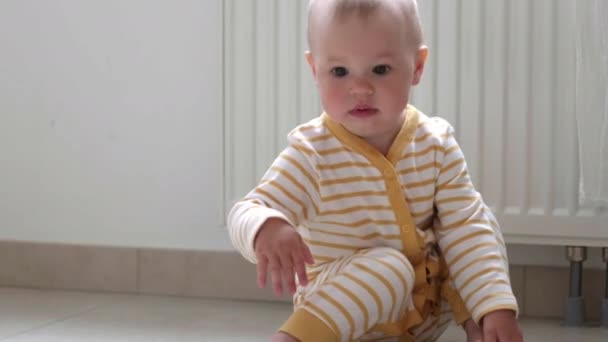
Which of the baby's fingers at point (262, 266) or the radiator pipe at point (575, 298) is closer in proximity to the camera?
the baby's fingers at point (262, 266)

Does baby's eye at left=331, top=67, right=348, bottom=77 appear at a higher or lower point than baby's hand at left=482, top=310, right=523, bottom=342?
higher

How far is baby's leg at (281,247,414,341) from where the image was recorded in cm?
110

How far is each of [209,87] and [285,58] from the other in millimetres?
224

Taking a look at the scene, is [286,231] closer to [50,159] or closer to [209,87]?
[209,87]

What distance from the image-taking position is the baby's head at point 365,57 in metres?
1.18

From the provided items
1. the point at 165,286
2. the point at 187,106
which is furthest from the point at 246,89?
the point at 165,286

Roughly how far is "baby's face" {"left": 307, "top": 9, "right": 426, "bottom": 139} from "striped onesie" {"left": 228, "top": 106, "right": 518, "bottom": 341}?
43mm

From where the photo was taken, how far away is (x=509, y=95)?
1.52 metres

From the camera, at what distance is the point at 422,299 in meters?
1.19

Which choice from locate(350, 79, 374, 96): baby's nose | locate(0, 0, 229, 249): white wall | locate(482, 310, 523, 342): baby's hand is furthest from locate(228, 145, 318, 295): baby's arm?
locate(0, 0, 229, 249): white wall

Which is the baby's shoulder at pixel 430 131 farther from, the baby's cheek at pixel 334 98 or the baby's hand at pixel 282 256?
the baby's hand at pixel 282 256

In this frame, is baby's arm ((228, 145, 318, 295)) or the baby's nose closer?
baby's arm ((228, 145, 318, 295))

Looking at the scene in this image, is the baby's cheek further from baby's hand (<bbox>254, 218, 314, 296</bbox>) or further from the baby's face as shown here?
baby's hand (<bbox>254, 218, 314, 296</bbox>)

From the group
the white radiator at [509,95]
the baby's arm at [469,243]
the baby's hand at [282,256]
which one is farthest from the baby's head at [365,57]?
the white radiator at [509,95]
